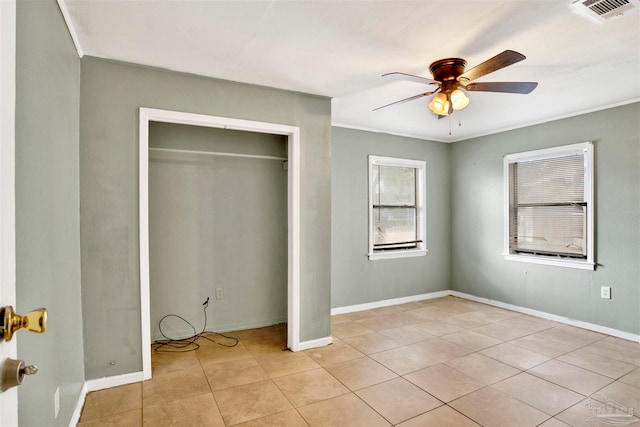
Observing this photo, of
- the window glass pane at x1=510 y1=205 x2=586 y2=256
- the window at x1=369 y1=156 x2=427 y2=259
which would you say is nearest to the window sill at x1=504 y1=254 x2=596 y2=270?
the window glass pane at x1=510 y1=205 x2=586 y2=256

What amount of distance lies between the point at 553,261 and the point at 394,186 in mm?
2211

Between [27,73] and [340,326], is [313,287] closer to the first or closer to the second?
[340,326]

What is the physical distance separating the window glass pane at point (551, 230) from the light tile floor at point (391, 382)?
98cm

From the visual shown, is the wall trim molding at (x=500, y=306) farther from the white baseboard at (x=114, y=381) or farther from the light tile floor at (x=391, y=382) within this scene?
the white baseboard at (x=114, y=381)

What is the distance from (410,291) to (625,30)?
12.6ft

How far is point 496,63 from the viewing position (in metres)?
2.15

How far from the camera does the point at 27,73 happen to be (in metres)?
1.40

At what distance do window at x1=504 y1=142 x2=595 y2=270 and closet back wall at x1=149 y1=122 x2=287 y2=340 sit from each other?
125 inches

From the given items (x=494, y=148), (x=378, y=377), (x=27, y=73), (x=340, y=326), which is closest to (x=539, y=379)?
(x=378, y=377)

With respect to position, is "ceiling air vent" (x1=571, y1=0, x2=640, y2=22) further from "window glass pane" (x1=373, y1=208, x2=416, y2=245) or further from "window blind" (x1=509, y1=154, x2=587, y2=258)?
"window glass pane" (x1=373, y1=208, x2=416, y2=245)

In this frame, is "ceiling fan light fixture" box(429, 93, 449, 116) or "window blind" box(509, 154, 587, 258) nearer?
"ceiling fan light fixture" box(429, 93, 449, 116)

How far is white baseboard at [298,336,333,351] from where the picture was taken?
3.33m

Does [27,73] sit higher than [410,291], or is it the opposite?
[27,73]

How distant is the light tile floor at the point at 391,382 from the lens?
2.26 meters
